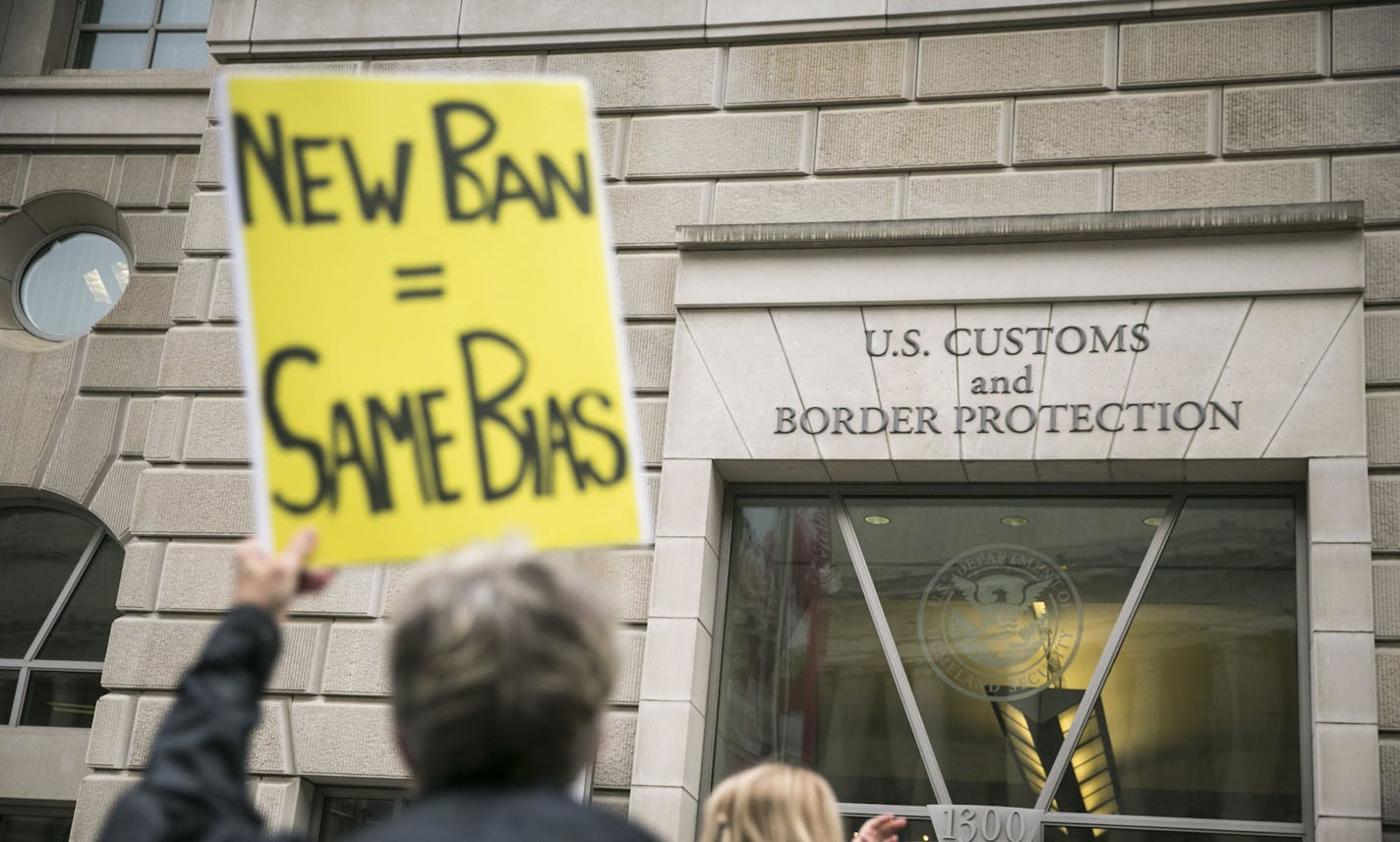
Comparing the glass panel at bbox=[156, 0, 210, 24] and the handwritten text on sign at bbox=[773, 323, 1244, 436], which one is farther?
the glass panel at bbox=[156, 0, 210, 24]

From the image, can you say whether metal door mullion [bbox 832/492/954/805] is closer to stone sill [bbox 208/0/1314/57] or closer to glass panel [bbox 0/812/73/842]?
stone sill [bbox 208/0/1314/57]

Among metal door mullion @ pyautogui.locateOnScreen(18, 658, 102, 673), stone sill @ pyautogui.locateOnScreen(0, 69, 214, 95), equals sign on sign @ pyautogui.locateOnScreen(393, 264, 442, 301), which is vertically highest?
stone sill @ pyautogui.locateOnScreen(0, 69, 214, 95)

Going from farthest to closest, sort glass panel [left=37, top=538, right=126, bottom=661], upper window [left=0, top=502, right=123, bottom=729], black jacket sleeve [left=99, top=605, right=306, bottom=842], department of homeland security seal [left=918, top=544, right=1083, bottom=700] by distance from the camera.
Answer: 1. glass panel [left=37, top=538, right=126, bottom=661]
2. upper window [left=0, top=502, right=123, bottom=729]
3. department of homeland security seal [left=918, top=544, right=1083, bottom=700]
4. black jacket sleeve [left=99, top=605, right=306, bottom=842]

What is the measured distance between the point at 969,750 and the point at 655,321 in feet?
10.3

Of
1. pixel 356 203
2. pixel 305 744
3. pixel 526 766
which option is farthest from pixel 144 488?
pixel 526 766

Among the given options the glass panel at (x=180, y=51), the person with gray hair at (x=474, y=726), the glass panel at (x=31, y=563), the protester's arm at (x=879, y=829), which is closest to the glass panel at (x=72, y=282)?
the glass panel at (x=31, y=563)

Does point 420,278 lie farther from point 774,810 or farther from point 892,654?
point 892,654

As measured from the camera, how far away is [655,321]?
9.37 metres

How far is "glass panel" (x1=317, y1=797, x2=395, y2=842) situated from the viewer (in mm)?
9266

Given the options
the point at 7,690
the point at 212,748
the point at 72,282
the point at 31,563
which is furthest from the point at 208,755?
the point at 72,282

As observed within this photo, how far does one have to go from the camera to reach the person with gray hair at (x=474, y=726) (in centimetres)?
206

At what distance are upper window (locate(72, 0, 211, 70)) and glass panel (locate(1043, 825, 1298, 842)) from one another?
28.4 feet

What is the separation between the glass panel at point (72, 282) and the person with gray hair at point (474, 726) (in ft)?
32.1

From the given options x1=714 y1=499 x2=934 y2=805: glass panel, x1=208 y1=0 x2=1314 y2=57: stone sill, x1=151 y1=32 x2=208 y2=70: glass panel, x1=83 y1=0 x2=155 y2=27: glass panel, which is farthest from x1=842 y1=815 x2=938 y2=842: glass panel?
x1=83 y1=0 x2=155 y2=27: glass panel
